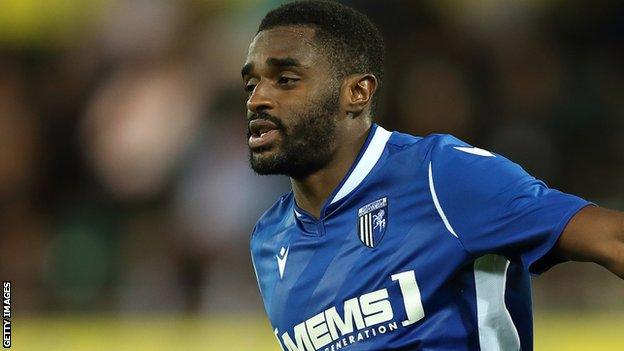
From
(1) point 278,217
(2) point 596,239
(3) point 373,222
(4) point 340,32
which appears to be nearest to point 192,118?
(1) point 278,217

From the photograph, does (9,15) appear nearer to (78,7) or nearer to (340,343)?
(78,7)

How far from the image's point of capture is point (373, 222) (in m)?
3.23

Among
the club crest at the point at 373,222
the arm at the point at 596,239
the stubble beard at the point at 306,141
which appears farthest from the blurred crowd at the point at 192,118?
the arm at the point at 596,239

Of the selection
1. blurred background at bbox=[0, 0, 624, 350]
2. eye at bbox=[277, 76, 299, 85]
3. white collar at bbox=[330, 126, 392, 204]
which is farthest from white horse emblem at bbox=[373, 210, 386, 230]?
blurred background at bbox=[0, 0, 624, 350]

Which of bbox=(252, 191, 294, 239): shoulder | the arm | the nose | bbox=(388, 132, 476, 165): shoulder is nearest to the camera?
the arm

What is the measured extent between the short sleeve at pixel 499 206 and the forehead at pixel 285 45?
2.13 ft

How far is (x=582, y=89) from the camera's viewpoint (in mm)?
7527

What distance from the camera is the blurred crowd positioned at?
6926 millimetres

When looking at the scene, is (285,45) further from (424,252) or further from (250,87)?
(424,252)

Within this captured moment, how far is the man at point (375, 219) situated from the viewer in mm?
2762

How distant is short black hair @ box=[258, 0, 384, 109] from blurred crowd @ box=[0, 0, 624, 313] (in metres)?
3.25

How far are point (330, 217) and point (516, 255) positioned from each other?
2.62 ft

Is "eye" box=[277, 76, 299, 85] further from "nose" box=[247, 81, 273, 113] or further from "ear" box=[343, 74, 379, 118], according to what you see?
"ear" box=[343, 74, 379, 118]

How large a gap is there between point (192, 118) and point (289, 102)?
4.15 m
